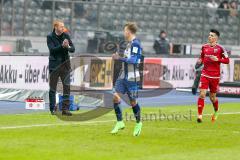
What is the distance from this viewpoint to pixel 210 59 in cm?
1919

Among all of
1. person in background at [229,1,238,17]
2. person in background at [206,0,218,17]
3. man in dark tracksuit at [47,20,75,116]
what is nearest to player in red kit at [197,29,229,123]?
man in dark tracksuit at [47,20,75,116]

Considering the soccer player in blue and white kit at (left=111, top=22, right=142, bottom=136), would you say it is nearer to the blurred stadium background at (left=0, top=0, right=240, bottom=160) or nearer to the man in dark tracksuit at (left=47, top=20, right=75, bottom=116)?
the blurred stadium background at (left=0, top=0, right=240, bottom=160)

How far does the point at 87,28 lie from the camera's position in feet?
104

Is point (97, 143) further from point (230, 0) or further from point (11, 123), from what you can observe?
point (230, 0)

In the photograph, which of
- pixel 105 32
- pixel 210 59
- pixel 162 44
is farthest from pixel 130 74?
pixel 162 44

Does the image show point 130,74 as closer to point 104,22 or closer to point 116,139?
point 116,139

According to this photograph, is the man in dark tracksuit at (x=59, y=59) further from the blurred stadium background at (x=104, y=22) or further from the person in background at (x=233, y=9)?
the person in background at (x=233, y=9)

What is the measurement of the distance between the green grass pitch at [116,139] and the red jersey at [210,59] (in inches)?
45.9

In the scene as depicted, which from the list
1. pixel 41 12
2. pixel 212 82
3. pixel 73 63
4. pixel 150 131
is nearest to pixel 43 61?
pixel 73 63

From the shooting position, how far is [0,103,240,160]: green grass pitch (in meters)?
12.7

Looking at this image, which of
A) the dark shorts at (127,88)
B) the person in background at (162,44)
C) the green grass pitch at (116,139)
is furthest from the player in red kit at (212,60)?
the person in background at (162,44)

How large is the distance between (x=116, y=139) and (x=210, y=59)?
16.6 ft

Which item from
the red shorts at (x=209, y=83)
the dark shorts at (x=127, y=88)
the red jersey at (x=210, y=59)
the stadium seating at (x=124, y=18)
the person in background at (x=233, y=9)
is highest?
the person in background at (x=233, y=9)

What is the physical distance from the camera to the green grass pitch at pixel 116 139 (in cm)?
1270
